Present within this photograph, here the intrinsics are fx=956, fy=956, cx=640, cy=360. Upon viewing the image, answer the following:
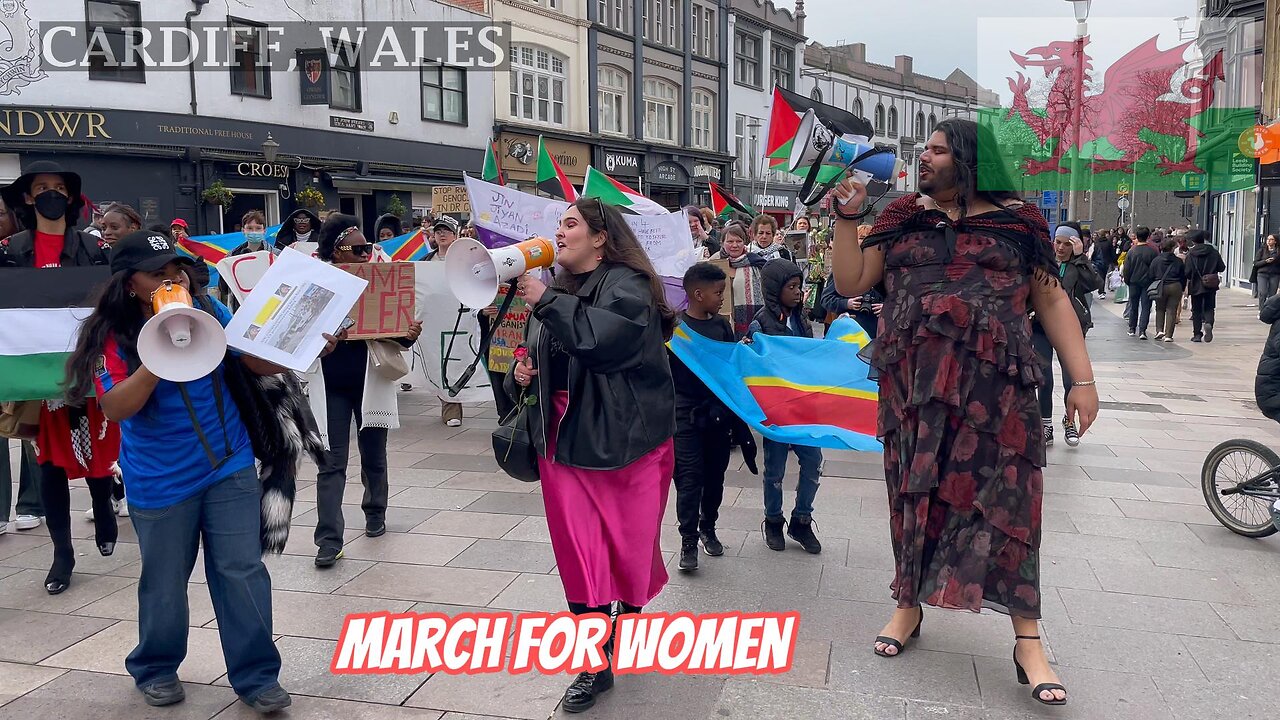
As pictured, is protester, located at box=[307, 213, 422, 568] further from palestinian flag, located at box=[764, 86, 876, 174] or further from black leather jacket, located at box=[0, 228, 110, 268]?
palestinian flag, located at box=[764, 86, 876, 174]

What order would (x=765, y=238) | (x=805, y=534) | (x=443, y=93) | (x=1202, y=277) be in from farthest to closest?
(x=443, y=93) < (x=1202, y=277) < (x=765, y=238) < (x=805, y=534)

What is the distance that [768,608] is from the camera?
4469mm

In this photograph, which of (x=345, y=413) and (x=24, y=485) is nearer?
(x=345, y=413)

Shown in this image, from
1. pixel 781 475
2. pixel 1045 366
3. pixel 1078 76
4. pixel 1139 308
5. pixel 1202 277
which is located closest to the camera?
pixel 1078 76

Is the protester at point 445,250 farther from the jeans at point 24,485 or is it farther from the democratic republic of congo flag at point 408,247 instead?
the jeans at point 24,485

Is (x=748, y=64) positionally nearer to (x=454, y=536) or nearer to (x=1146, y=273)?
(x=1146, y=273)

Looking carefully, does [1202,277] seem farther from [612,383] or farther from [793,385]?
[612,383]

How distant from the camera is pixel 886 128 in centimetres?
5088

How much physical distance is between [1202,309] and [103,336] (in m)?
17.6

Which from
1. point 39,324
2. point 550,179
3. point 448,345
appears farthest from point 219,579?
point 550,179

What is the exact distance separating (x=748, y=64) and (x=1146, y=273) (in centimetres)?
2656

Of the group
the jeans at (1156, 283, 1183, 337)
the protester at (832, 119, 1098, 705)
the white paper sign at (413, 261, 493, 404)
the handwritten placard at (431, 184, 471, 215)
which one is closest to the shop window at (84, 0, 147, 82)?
the handwritten placard at (431, 184, 471, 215)

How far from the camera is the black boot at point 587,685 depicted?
345cm

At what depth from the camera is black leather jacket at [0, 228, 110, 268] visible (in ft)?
16.4
